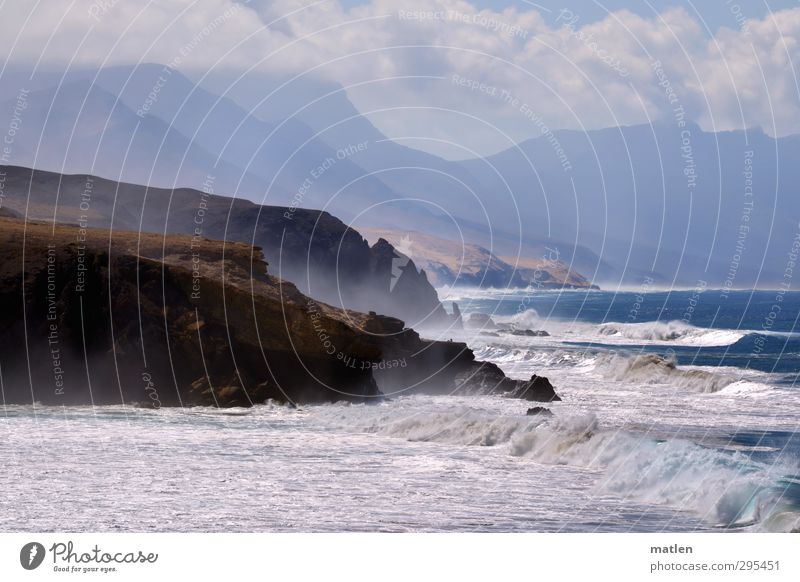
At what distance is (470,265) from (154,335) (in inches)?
4669

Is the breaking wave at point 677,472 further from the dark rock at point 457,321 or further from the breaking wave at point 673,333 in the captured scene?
the dark rock at point 457,321

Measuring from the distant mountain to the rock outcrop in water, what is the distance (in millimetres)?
75575

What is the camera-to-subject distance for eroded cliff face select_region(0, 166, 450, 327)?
89.6 m

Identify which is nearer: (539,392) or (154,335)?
(154,335)

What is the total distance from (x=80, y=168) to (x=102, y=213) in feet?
161

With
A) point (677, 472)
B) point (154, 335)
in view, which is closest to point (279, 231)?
point (154, 335)

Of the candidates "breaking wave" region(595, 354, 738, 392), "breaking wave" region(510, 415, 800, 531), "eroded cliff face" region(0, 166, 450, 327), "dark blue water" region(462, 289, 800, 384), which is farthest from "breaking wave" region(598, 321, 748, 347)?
"breaking wave" region(510, 415, 800, 531)

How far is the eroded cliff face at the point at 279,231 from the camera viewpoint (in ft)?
294

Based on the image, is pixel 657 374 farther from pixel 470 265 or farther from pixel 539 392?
pixel 470 265

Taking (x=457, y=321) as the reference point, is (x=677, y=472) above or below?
below

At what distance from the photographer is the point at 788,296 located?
164750 mm

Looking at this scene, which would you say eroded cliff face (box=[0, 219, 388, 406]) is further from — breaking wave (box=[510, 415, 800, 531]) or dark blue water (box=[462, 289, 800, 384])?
dark blue water (box=[462, 289, 800, 384])

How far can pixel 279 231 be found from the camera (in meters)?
92.8
